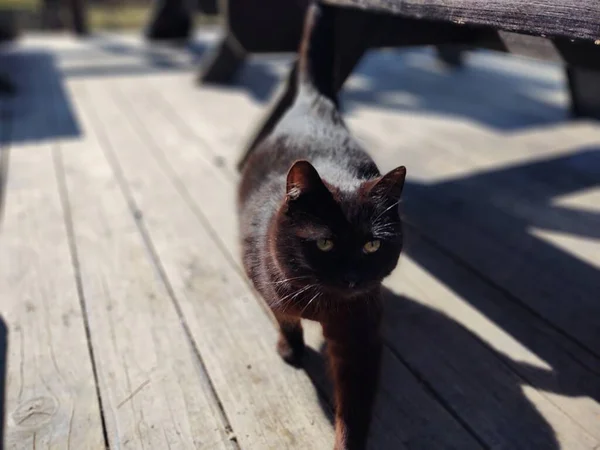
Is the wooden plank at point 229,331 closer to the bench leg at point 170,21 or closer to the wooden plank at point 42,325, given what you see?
the wooden plank at point 42,325

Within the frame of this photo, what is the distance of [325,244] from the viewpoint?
4.24ft

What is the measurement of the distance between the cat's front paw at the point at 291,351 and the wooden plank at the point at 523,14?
39.3 inches

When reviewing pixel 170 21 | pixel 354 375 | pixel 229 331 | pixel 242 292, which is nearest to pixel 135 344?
pixel 229 331

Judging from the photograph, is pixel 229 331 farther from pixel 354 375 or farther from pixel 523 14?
pixel 523 14

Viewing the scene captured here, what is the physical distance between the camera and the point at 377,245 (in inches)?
52.3

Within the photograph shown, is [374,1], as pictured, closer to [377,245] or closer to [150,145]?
[377,245]

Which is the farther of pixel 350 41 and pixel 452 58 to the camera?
pixel 452 58

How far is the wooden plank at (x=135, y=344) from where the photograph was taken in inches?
54.0

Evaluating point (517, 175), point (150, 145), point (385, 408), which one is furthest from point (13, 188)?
point (517, 175)

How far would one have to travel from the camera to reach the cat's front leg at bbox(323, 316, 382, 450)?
132 centimetres

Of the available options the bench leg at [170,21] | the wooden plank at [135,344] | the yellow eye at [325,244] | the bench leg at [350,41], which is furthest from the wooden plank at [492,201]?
the bench leg at [170,21]

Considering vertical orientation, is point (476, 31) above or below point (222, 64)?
above

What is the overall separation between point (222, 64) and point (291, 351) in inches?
125

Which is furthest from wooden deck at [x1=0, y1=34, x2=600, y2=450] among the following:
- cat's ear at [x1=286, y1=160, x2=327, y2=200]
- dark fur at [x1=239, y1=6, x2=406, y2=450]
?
cat's ear at [x1=286, y1=160, x2=327, y2=200]
